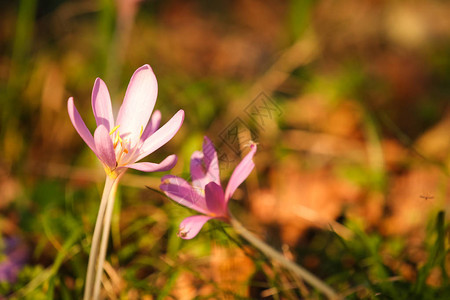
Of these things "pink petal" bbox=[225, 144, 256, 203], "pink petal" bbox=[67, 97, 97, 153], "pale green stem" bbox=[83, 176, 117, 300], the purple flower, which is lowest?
the purple flower

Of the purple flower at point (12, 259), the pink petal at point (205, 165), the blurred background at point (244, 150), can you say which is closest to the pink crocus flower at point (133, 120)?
the pink petal at point (205, 165)

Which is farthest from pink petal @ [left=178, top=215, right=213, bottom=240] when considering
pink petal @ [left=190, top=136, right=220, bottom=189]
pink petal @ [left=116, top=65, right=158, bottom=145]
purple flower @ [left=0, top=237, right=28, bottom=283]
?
purple flower @ [left=0, top=237, right=28, bottom=283]

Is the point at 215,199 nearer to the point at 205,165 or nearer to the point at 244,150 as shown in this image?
the point at 205,165

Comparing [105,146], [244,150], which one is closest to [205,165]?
[105,146]

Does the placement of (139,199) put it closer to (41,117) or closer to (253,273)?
(253,273)

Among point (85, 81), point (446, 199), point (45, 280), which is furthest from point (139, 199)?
point (446, 199)

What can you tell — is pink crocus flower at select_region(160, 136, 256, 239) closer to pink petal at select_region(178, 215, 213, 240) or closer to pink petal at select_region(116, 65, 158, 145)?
pink petal at select_region(178, 215, 213, 240)

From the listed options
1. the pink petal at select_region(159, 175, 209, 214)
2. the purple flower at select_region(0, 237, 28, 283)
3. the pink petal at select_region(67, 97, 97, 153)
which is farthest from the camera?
the purple flower at select_region(0, 237, 28, 283)

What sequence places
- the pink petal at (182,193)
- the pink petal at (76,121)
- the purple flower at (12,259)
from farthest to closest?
the purple flower at (12,259) < the pink petal at (182,193) < the pink petal at (76,121)

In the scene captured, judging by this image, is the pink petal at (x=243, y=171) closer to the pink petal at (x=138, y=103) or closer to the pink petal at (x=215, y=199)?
the pink petal at (x=215, y=199)
